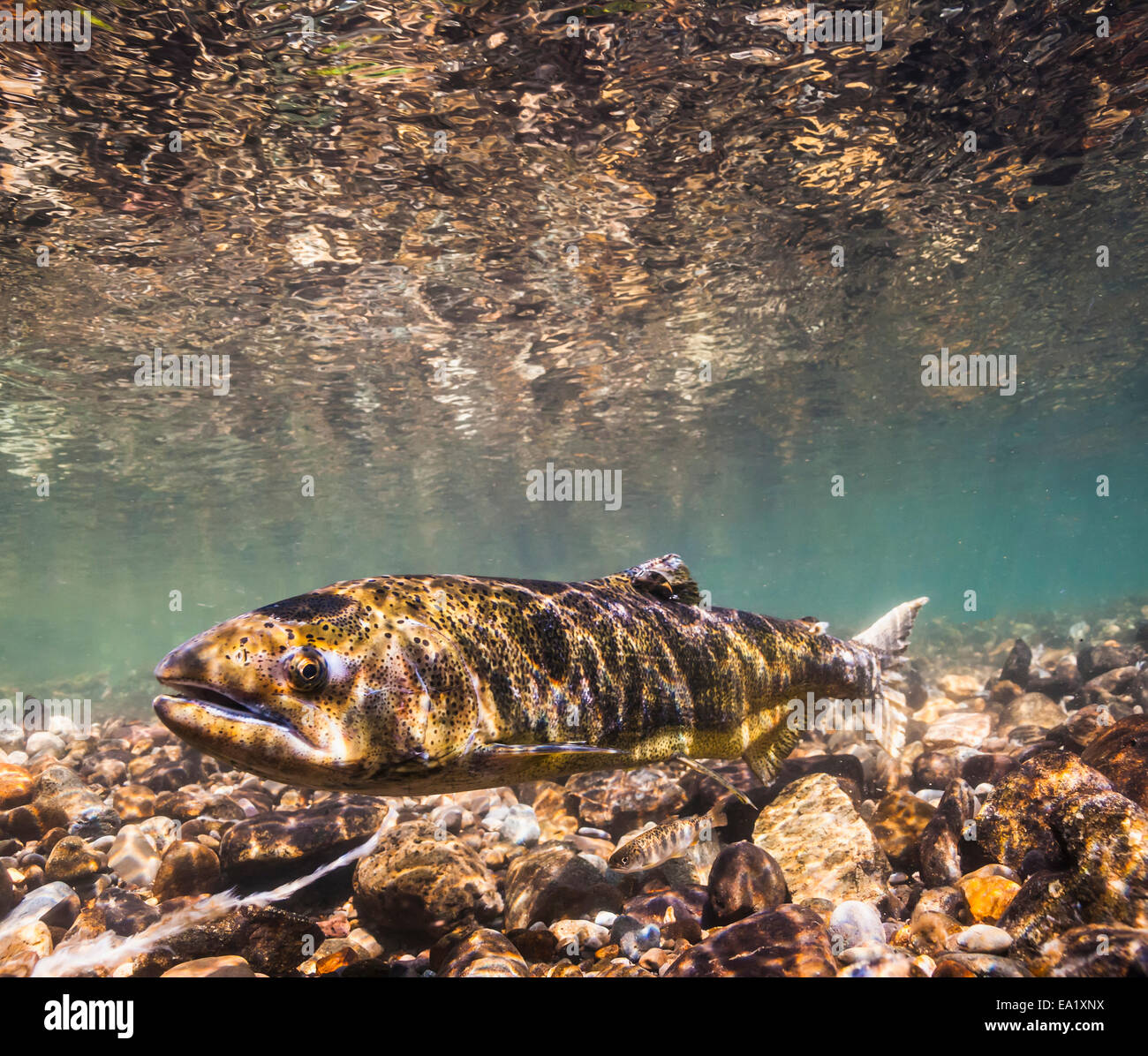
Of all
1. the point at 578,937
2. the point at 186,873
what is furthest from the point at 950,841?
the point at 186,873

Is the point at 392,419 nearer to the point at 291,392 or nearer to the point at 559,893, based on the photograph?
the point at 291,392

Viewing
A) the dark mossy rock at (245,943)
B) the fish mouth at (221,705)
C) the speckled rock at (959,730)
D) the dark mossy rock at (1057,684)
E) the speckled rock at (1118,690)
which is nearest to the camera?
the fish mouth at (221,705)

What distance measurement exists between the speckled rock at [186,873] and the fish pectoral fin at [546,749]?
4.43 meters

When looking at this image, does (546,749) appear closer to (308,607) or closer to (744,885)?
(308,607)

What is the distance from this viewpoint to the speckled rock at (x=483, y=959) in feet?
11.3

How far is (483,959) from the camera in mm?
3570

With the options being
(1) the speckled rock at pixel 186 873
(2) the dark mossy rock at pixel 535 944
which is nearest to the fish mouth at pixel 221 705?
(2) the dark mossy rock at pixel 535 944

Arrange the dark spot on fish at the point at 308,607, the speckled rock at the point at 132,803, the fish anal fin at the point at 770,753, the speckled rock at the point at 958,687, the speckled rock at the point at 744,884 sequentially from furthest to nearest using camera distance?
the speckled rock at the point at 958,687, the speckled rock at the point at 132,803, the fish anal fin at the point at 770,753, the speckled rock at the point at 744,884, the dark spot on fish at the point at 308,607

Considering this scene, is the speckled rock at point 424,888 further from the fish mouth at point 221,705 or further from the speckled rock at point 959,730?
the speckled rock at point 959,730

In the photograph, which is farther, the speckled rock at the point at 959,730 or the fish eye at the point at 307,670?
the speckled rock at the point at 959,730

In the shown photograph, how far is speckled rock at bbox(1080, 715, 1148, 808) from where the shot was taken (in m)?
4.57

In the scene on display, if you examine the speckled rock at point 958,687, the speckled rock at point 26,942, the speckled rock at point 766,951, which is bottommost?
the speckled rock at point 958,687
